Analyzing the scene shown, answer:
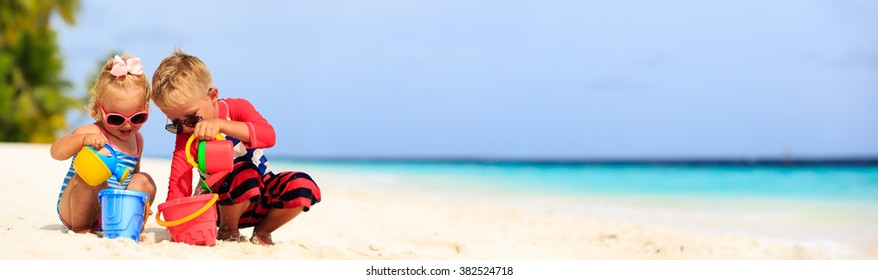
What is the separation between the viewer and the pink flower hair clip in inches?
119

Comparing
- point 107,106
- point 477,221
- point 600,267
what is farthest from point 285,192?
point 477,221

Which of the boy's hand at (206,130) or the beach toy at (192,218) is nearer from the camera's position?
the boy's hand at (206,130)

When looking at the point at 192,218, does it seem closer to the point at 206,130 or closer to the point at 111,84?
the point at 206,130

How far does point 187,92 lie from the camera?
2.93 meters

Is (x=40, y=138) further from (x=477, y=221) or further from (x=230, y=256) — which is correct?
(x=230, y=256)

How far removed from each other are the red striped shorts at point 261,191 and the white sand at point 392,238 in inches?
6.6

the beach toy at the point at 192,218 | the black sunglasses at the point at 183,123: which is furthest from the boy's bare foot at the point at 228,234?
the black sunglasses at the point at 183,123

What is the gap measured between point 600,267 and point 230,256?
4.87ft

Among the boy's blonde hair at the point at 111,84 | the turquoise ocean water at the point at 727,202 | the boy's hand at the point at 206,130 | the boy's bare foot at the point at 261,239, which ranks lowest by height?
the turquoise ocean water at the point at 727,202

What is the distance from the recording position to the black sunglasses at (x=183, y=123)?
297cm

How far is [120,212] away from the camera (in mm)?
2984

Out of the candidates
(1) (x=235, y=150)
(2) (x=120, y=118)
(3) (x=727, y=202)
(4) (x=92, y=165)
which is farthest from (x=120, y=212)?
(3) (x=727, y=202)

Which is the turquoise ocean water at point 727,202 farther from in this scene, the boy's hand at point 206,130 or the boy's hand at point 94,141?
the boy's hand at point 94,141

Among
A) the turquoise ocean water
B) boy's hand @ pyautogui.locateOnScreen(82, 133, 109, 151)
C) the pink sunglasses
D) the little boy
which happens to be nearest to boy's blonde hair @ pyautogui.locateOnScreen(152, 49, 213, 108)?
the little boy
